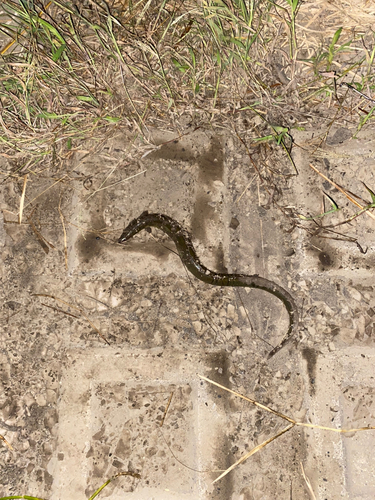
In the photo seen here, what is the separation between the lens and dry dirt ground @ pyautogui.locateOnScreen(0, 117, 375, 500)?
218 cm

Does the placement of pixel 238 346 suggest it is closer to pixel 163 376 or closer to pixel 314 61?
pixel 163 376

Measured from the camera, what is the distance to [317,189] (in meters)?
2.40

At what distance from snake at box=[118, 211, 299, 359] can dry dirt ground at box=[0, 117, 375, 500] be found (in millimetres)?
47

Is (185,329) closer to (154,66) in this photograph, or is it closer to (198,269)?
(198,269)

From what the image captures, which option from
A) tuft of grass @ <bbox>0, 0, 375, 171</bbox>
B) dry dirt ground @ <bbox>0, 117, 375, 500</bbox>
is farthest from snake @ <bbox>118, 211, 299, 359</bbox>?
tuft of grass @ <bbox>0, 0, 375, 171</bbox>

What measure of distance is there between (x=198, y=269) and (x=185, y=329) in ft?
1.32

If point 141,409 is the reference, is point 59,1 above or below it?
above

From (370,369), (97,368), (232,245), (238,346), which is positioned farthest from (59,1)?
→ (370,369)

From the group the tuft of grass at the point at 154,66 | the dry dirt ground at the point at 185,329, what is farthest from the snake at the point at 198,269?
the tuft of grass at the point at 154,66

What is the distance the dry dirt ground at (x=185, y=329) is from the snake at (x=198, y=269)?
47mm

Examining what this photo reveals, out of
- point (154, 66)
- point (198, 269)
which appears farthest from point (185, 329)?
point (154, 66)

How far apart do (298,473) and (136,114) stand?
8.48ft

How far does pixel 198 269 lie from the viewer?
229cm

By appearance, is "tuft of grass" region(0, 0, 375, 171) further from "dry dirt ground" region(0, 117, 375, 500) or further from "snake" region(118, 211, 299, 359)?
"snake" region(118, 211, 299, 359)
